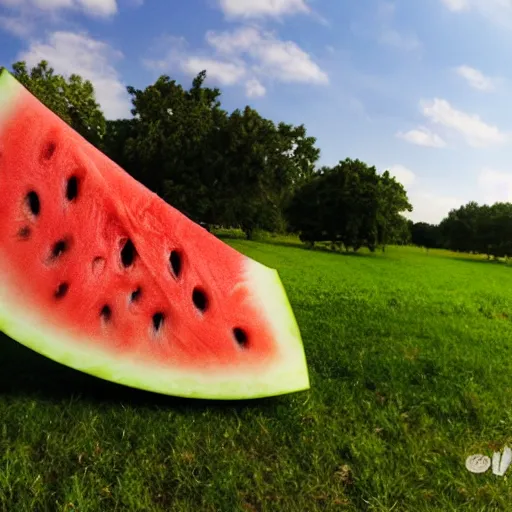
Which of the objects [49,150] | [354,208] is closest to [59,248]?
[49,150]

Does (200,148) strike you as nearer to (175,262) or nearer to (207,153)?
(207,153)

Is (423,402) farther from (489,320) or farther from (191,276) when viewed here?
(489,320)

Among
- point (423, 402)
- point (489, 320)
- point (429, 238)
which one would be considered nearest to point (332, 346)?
point (423, 402)

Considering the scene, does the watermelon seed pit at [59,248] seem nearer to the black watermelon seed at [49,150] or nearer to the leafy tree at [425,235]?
the black watermelon seed at [49,150]

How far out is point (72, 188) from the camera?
10.3 feet

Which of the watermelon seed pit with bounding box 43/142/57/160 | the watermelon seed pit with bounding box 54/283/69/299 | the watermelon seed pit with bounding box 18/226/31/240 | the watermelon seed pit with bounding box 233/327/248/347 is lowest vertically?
the watermelon seed pit with bounding box 233/327/248/347

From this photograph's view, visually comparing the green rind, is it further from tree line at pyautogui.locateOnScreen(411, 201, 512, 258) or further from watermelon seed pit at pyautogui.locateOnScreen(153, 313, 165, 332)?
tree line at pyautogui.locateOnScreen(411, 201, 512, 258)

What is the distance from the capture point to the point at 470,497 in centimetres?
261

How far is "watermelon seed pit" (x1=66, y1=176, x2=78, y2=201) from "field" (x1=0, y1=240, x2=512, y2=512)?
1287mm

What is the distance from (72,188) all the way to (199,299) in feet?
3.39

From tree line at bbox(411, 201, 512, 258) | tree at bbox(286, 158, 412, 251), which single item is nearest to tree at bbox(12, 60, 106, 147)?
tree at bbox(286, 158, 412, 251)

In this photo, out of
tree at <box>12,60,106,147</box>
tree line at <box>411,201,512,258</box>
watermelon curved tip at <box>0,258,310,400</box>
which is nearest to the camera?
watermelon curved tip at <box>0,258,310,400</box>

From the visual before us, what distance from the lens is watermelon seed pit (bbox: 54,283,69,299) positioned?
293cm

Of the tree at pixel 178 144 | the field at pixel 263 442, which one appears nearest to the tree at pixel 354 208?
the tree at pixel 178 144
